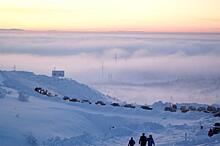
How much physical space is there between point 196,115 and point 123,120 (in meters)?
6.21

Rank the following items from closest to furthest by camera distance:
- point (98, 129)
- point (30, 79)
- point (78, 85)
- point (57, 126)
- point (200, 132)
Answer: point (200, 132) → point (57, 126) → point (98, 129) → point (30, 79) → point (78, 85)

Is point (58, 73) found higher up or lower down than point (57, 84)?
higher up

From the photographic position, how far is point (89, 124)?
1540 inches

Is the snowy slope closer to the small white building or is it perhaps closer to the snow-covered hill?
the small white building

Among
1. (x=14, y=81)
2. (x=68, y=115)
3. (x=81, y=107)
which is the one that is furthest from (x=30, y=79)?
(x=68, y=115)

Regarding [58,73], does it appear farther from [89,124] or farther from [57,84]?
[89,124]

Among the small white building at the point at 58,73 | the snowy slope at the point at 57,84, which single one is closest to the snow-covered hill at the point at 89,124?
the snowy slope at the point at 57,84

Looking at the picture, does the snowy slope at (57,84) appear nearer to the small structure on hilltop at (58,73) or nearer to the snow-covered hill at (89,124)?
the small structure on hilltop at (58,73)

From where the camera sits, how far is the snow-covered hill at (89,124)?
1175 inches

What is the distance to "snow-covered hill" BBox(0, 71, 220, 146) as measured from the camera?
29.8m

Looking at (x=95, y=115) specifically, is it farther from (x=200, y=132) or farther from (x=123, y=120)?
(x=200, y=132)

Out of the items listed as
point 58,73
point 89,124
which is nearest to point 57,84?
point 58,73

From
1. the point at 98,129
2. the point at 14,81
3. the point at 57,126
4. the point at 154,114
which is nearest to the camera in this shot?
the point at 57,126

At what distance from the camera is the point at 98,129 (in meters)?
38.5
